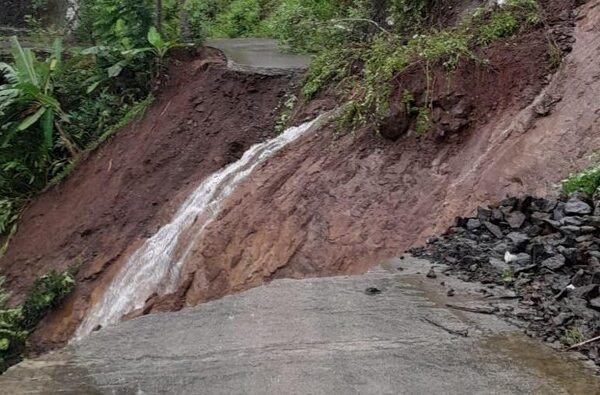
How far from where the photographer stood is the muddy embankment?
6164 millimetres

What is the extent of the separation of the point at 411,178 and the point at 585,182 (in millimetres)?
1943

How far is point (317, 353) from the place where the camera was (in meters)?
3.56

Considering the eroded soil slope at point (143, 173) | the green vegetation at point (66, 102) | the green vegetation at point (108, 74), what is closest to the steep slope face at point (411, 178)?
the green vegetation at point (108, 74)

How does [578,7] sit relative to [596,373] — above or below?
above

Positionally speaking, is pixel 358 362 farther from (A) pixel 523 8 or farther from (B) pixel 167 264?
(A) pixel 523 8

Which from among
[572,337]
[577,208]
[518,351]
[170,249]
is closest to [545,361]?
[518,351]

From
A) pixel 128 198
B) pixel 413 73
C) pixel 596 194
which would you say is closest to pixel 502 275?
pixel 596 194

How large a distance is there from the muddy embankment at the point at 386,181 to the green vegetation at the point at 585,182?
0.27m

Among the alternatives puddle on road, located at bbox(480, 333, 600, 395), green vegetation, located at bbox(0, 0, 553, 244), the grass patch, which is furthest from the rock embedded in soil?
green vegetation, located at bbox(0, 0, 553, 244)

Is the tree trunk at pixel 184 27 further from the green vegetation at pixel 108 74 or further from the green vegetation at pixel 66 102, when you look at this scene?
the green vegetation at pixel 66 102

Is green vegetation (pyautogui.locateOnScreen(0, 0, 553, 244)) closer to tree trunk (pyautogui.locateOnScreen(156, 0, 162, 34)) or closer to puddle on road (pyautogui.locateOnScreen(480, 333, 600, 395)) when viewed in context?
tree trunk (pyautogui.locateOnScreen(156, 0, 162, 34))

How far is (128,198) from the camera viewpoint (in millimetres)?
9867

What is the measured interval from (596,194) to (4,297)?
733 cm

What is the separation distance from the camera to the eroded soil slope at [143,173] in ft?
30.9
